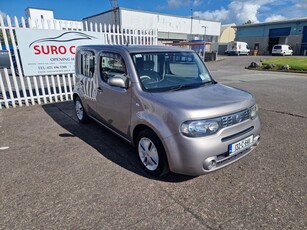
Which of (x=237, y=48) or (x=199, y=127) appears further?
(x=237, y=48)

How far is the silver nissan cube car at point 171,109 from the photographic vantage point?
2.41m

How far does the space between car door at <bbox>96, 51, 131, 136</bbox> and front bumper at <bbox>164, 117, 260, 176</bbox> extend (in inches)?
39.5

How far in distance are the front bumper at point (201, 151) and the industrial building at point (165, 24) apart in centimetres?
3277

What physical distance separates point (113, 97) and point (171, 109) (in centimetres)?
134

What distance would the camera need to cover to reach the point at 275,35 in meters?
45.4

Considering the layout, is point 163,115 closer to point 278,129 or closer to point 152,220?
point 152,220

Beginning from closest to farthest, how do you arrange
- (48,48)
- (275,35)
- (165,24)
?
(48,48), (165,24), (275,35)

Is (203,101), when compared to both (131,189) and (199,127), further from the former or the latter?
(131,189)

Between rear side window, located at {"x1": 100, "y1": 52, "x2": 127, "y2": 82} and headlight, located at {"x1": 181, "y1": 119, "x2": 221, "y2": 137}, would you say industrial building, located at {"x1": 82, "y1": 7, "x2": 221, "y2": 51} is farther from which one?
headlight, located at {"x1": 181, "y1": 119, "x2": 221, "y2": 137}

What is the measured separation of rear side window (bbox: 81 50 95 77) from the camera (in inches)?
162

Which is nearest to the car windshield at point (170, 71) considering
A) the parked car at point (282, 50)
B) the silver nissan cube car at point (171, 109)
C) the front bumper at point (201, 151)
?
the silver nissan cube car at point (171, 109)

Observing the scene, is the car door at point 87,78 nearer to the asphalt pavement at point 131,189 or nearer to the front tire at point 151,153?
the asphalt pavement at point 131,189

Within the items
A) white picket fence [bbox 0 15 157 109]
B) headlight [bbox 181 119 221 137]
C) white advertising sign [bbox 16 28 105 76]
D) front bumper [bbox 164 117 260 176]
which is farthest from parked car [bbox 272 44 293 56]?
headlight [bbox 181 119 221 137]

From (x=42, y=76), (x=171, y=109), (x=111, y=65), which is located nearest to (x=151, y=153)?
(x=171, y=109)
